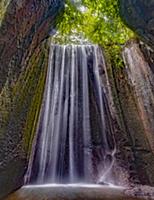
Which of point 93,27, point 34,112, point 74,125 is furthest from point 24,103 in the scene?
point 93,27

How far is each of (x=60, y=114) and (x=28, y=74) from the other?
4.10 feet

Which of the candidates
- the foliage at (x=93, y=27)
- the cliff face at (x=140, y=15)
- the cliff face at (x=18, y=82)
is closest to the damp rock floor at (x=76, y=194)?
the cliff face at (x=18, y=82)

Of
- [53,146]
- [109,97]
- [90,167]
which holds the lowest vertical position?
[90,167]

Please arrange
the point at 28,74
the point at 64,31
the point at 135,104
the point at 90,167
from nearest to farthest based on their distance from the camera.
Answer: the point at 28,74
the point at 90,167
the point at 135,104
the point at 64,31

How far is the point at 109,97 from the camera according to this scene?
20.5ft

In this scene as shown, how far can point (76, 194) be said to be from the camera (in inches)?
159

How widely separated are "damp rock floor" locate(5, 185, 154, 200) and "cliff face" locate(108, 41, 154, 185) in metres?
1.02

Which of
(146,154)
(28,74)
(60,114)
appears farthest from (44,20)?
(146,154)

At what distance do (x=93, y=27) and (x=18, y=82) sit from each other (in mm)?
3480

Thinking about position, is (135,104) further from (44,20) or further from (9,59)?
(9,59)

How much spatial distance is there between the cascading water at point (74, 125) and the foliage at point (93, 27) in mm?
412

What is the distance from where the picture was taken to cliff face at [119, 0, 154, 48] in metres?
3.52

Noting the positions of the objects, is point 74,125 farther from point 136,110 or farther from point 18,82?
point 18,82

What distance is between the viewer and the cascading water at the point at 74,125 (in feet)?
17.9
